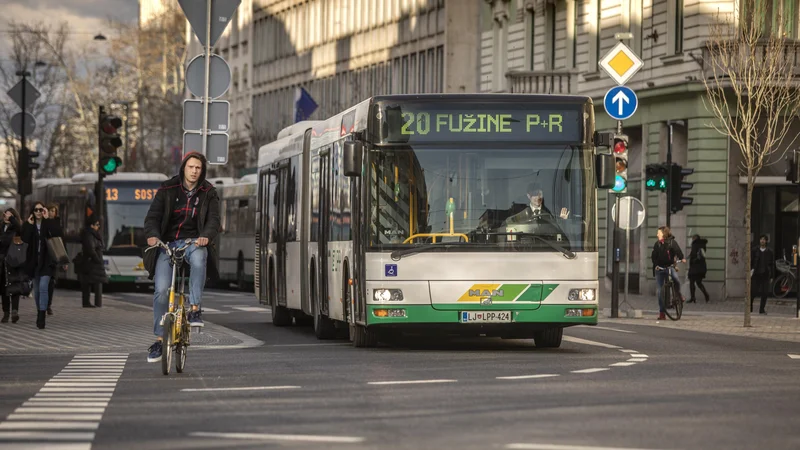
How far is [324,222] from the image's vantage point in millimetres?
22469

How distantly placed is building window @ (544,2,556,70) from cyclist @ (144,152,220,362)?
3816cm

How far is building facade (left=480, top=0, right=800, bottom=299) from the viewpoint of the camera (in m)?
43.7

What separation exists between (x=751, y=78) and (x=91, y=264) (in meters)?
12.8

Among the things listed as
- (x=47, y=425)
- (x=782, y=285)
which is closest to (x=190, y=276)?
(x=47, y=425)

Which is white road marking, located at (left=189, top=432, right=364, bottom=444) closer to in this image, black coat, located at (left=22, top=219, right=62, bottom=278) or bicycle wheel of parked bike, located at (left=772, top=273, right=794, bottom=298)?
black coat, located at (left=22, top=219, right=62, bottom=278)

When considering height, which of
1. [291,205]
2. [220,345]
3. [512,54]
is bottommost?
[220,345]

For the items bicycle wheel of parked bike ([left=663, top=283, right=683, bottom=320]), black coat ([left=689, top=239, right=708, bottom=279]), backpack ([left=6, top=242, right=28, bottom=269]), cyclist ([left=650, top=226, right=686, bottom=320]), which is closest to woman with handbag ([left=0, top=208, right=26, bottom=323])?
backpack ([left=6, top=242, right=28, bottom=269])

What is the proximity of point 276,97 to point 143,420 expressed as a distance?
81847 mm

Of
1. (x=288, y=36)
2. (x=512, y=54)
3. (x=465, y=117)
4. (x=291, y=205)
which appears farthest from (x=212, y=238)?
(x=288, y=36)

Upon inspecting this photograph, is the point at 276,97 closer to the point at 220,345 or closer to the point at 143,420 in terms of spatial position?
the point at 220,345

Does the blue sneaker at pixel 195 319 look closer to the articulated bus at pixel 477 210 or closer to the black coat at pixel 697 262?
the articulated bus at pixel 477 210

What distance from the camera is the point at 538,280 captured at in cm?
1923

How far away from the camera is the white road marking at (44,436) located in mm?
10594

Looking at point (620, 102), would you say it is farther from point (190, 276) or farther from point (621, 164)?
point (190, 276)
